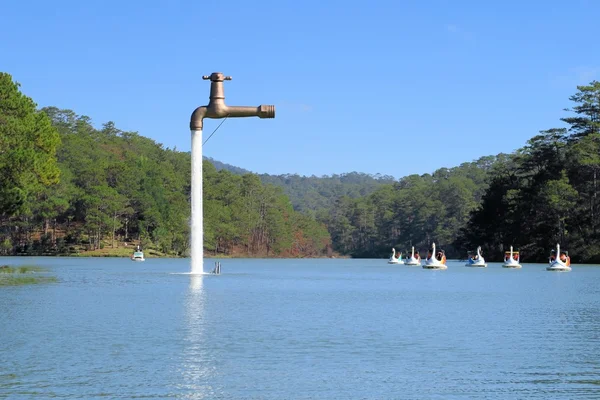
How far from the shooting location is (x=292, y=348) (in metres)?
23.4

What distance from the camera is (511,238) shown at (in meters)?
130

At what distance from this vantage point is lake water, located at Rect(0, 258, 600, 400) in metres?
17.7

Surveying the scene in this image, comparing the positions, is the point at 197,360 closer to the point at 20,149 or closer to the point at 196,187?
the point at 196,187

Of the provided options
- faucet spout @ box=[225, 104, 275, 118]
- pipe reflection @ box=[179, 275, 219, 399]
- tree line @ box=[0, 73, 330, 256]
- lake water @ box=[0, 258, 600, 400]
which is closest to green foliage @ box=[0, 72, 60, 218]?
faucet spout @ box=[225, 104, 275, 118]

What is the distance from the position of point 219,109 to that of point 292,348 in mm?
32529

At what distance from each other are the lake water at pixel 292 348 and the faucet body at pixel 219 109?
15.6 meters

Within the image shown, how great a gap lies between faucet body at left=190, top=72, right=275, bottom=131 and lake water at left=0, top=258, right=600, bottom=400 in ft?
51.1

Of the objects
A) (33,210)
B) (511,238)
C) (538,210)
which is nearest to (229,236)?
(33,210)

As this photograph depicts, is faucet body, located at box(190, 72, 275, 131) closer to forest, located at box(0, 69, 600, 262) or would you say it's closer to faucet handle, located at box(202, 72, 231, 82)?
faucet handle, located at box(202, 72, 231, 82)

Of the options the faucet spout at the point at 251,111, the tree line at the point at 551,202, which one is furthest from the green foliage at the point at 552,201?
the faucet spout at the point at 251,111

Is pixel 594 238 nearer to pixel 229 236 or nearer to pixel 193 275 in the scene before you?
pixel 193 275

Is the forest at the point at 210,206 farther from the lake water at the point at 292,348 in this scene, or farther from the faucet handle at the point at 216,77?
the lake water at the point at 292,348

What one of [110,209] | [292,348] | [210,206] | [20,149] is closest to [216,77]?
[20,149]

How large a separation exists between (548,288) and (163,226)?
326 feet
